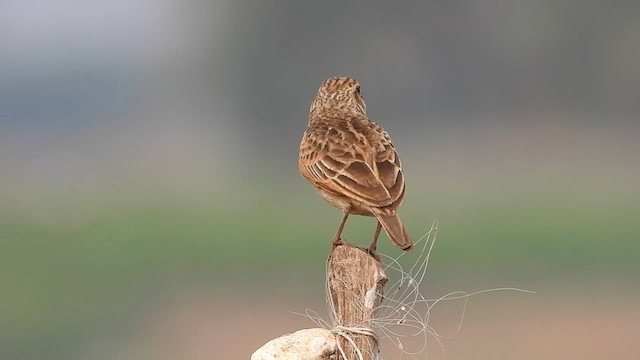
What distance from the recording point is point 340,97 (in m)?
3.71

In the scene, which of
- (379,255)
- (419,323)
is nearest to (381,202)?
(379,255)

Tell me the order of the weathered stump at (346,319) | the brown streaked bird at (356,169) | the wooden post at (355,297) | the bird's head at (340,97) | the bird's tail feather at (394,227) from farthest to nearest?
the bird's head at (340,97) < the brown streaked bird at (356,169) < the bird's tail feather at (394,227) < the wooden post at (355,297) < the weathered stump at (346,319)

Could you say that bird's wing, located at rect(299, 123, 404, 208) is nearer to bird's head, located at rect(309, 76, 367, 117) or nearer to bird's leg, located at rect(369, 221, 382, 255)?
bird's leg, located at rect(369, 221, 382, 255)

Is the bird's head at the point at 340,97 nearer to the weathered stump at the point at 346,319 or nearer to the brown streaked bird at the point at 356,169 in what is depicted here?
the brown streaked bird at the point at 356,169

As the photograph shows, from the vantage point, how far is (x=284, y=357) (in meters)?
2.30

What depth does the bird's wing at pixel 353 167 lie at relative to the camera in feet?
9.32

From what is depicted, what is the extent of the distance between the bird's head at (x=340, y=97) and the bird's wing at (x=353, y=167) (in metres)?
0.39

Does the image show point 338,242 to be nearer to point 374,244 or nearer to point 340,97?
point 374,244

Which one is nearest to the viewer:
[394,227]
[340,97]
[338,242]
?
[394,227]

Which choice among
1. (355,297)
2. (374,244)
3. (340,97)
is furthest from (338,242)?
(340,97)

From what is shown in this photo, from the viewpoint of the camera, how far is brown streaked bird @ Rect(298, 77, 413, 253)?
9.14ft

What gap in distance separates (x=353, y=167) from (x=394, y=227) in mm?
362

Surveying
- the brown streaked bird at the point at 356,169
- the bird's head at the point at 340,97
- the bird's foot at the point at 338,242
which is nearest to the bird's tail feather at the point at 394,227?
the brown streaked bird at the point at 356,169

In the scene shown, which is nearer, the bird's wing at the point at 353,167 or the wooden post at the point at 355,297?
the wooden post at the point at 355,297
